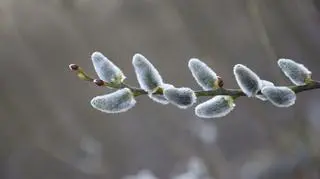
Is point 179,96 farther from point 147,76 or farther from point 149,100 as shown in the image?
point 149,100

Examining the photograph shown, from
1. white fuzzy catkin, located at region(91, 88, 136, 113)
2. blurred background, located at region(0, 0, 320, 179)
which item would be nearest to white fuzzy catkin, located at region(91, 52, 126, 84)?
white fuzzy catkin, located at region(91, 88, 136, 113)

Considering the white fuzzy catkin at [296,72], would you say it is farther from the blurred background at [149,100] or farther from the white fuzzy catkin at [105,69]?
the blurred background at [149,100]

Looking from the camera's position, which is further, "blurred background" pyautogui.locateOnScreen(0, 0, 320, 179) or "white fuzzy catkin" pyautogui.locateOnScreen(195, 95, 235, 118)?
"blurred background" pyautogui.locateOnScreen(0, 0, 320, 179)

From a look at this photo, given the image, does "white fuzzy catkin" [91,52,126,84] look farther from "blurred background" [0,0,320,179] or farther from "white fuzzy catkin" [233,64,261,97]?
"blurred background" [0,0,320,179]

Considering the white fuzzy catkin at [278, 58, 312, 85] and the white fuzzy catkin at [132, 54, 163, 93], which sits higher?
the white fuzzy catkin at [132, 54, 163, 93]

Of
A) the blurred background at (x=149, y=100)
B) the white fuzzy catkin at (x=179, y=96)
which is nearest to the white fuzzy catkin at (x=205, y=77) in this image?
the white fuzzy catkin at (x=179, y=96)

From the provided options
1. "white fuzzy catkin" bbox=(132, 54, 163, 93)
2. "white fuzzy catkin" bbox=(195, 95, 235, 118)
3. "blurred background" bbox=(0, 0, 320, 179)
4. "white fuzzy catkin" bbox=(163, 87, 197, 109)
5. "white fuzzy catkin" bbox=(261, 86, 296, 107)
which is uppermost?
"white fuzzy catkin" bbox=(132, 54, 163, 93)

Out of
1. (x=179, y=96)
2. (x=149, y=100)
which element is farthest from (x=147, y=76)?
(x=149, y=100)
